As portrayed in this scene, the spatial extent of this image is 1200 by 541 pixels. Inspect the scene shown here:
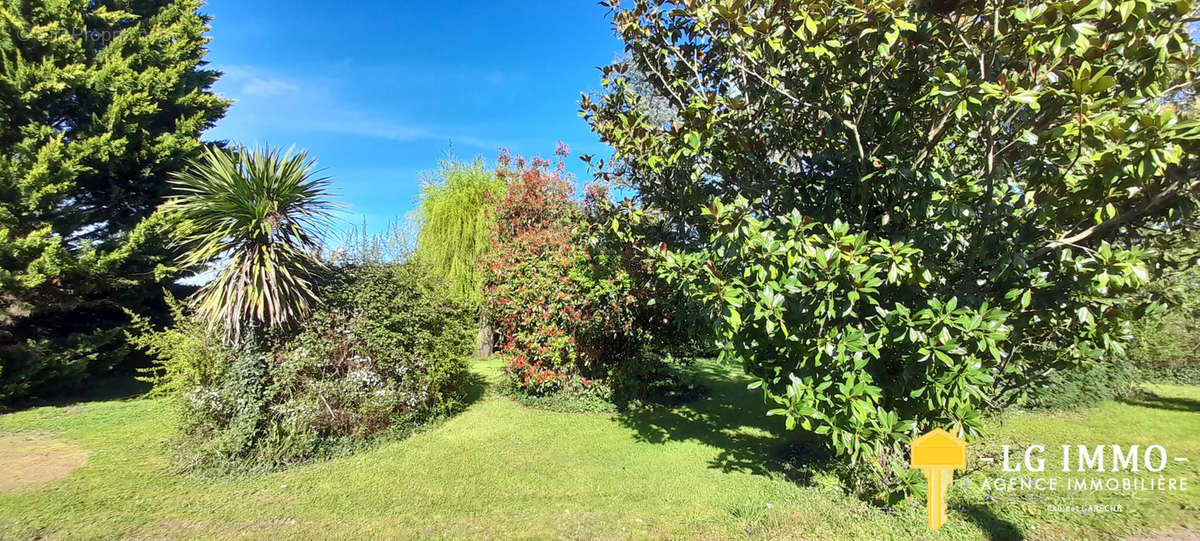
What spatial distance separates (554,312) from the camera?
850 cm

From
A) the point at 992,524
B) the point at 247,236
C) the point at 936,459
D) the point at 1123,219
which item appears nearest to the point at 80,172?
the point at 247,236

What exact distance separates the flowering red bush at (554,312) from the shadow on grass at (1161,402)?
9174mm

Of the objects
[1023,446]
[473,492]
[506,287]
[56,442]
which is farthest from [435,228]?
[1023,446]

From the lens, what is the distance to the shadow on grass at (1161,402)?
8.70m

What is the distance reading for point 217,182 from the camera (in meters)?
5.82

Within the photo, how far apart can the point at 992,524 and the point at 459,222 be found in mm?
13132

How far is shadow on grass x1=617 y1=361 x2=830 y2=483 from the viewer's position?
5.37 m

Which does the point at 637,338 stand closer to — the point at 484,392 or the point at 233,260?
the point at 484,392

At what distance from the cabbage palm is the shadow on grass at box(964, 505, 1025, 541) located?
275 inches

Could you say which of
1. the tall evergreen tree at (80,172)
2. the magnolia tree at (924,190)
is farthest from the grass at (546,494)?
the tall evergreen tree at (80,172)

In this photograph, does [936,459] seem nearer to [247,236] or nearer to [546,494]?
[546,494]

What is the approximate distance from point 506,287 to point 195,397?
454 centimetres

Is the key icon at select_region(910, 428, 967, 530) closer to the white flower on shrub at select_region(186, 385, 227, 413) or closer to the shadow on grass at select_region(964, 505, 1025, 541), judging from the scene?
the shadow on grass at select_region(964, 505, 1025, 541)

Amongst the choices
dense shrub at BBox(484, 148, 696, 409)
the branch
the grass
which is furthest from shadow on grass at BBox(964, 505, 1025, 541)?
dense shrub at BBox(484, 148, 696, 409)
